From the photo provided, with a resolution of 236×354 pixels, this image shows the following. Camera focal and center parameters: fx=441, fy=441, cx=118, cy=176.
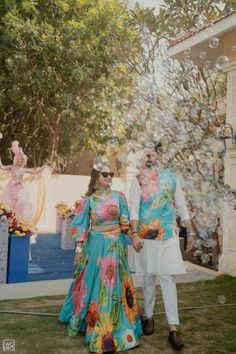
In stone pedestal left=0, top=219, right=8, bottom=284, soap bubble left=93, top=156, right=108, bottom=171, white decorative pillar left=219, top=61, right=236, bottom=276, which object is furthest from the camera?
white decorative pillar left=219, top=61, right=236, bottom=276

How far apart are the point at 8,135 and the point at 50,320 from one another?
16.3 metres

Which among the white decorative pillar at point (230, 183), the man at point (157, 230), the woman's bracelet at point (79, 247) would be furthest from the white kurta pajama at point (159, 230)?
the white decorative pillar at point (230, 183)

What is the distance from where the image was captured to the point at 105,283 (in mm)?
4219

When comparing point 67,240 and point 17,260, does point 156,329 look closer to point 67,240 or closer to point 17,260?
point 17,260

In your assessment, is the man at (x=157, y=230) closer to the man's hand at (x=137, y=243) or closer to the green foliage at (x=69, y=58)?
the man's hand at (x=137, y=243)

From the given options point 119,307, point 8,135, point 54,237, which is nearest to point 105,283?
point 119,307

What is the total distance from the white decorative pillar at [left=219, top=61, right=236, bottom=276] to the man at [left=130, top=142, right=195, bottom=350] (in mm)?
3987

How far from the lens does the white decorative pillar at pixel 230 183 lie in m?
8.30

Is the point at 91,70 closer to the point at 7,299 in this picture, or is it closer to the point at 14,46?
the point at 14,46

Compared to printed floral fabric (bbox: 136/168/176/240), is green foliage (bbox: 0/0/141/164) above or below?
above

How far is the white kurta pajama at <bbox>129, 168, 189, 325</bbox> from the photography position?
4.21 m

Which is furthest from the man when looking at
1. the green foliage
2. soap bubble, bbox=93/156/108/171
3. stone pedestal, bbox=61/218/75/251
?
the green foliage

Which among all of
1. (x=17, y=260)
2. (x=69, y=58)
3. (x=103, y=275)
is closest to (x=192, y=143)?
(x=17, y=260)

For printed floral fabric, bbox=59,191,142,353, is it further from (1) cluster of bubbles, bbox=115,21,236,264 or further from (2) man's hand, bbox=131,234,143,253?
(1) cluster of bubbles, bbox=115,21,236,264
